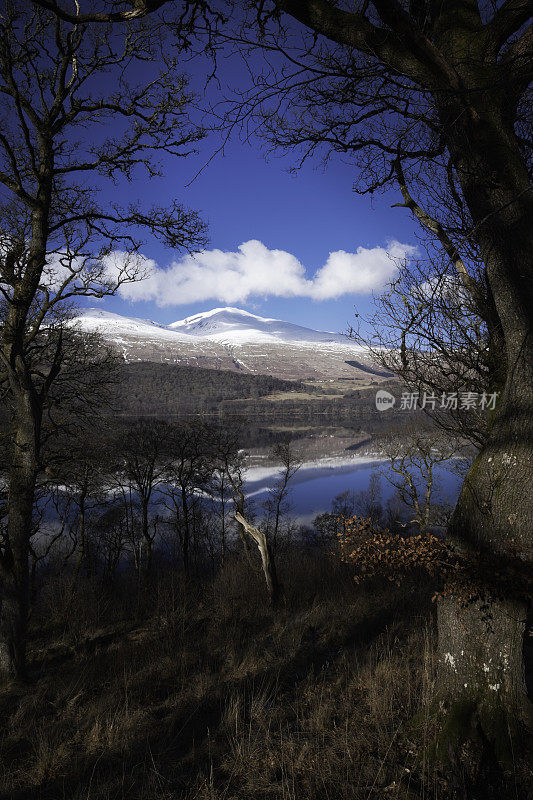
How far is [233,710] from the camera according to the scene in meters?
4.10

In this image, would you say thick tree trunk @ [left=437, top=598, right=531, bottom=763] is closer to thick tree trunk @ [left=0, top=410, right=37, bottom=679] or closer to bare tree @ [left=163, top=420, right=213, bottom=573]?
thick tree trunk @ [left=0, top=410, right=37, bottom=679]

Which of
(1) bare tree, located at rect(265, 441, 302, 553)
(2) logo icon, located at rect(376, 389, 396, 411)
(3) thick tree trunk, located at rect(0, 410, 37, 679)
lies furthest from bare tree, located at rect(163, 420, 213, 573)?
(3) thick tree trunk, located at rect(0, 410, 37, 679)

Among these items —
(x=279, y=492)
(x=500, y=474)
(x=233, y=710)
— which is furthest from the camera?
(x=279, y=492)

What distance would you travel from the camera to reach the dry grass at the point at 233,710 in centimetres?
309

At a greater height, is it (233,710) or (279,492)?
(233,710)

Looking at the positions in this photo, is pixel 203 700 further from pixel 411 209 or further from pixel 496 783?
pixel 411 209

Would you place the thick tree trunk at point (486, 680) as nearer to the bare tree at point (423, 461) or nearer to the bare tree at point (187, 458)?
the bare tree at point (423, 461)

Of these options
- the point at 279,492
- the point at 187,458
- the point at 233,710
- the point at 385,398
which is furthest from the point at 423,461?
the point at 233,710

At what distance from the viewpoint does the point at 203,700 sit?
4.73m

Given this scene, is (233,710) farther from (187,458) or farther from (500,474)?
(187,458)

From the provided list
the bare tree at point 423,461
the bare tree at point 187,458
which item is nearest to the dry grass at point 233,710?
the bare tree at point 423,461

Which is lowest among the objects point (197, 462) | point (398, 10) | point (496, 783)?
point (197, 462)

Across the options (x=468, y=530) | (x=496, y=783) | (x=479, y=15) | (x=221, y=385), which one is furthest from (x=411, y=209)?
(x=221, y=385)

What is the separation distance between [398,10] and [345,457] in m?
71.9
